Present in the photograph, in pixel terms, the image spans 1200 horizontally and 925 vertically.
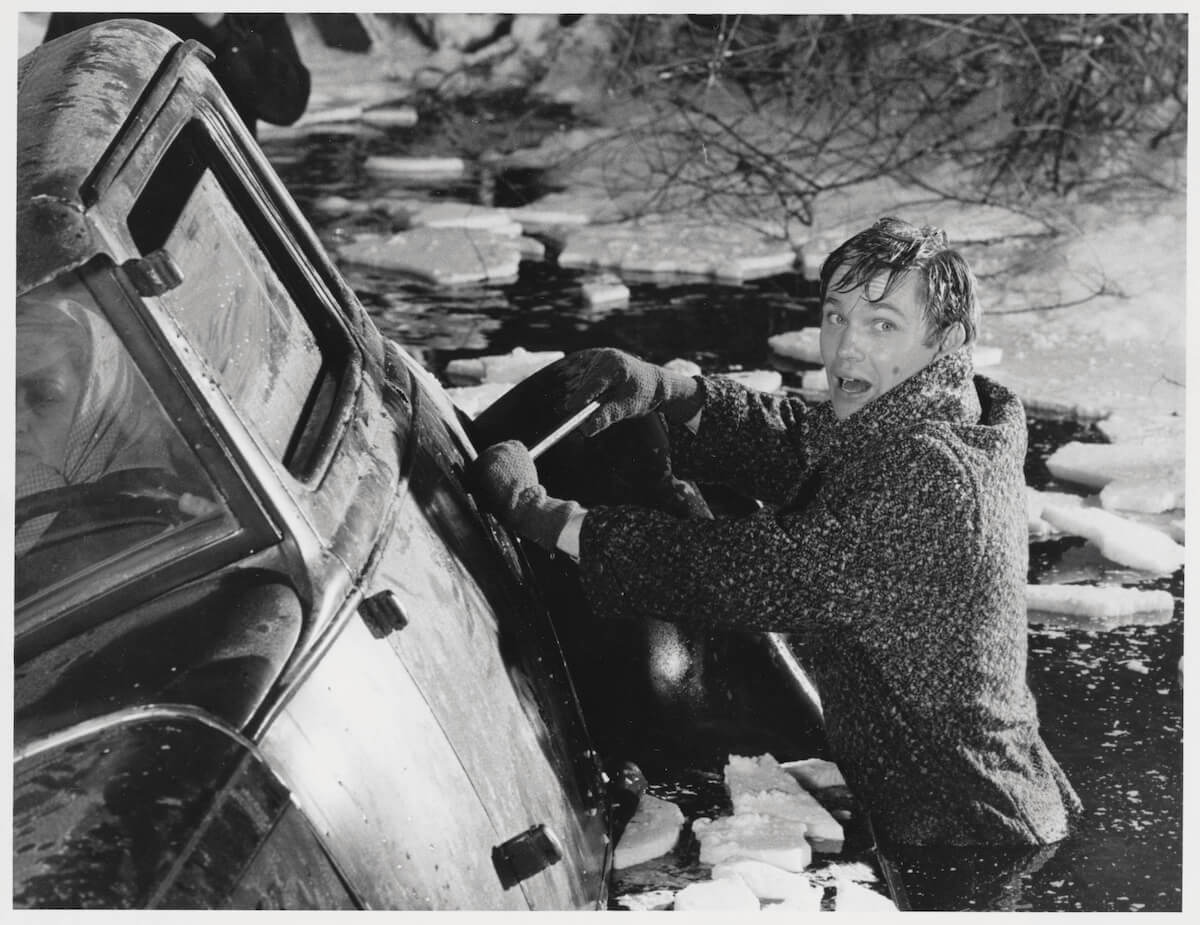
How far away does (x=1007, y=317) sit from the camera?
598 centimetres

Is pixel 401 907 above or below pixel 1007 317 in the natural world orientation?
above

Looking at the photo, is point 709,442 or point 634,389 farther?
point 709,442

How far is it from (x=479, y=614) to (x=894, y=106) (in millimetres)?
7010

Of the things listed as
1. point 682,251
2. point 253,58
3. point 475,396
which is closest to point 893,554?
point 475,396

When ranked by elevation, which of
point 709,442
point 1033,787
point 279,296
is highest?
point 279,296

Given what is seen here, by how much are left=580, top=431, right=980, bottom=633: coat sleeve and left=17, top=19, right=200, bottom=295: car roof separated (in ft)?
2.76

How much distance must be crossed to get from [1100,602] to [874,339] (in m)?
1.41

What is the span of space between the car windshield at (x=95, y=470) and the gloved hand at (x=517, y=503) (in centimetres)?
63

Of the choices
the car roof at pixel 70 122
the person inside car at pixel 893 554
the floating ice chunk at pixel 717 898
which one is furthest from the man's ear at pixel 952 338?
the car roof at pixel 70 122

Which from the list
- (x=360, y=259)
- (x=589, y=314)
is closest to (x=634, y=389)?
(x=589, y=314)

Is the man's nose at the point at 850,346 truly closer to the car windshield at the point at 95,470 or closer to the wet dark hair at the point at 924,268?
the wet dark hair at the point at 924,268

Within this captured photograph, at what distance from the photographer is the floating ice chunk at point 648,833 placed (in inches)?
92.0

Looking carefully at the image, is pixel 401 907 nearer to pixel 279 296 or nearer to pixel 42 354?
pixel 42 354

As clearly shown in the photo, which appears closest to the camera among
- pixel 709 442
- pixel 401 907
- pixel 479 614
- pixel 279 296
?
pixel 401 907
